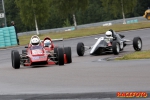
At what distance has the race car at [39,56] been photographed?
1844 cm

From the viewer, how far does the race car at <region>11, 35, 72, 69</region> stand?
18.4 metres

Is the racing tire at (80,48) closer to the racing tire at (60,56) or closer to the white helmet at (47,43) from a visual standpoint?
the white helmet at (47,43)

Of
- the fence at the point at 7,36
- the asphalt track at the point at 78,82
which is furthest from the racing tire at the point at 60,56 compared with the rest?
the fence at the point at 7,36

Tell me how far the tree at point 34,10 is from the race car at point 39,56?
35.6 meters

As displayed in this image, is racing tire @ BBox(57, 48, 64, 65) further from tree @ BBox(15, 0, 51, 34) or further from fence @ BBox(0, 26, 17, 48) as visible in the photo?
tree @ BBox(15, 0, 51, 34)

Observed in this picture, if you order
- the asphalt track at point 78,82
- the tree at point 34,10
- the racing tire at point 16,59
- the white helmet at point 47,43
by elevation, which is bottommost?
the asphalt track at point 78,82

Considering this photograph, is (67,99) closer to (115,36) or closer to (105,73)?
(105,73)

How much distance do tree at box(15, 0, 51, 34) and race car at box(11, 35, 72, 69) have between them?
117 ft

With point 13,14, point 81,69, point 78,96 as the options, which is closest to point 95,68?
point 81,69

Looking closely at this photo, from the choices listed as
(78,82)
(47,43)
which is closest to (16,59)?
(47,43)

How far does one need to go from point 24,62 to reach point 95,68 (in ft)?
13.2

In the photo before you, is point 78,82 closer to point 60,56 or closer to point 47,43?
point 60,56

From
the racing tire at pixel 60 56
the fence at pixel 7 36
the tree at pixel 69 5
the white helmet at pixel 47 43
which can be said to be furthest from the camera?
the tree at pixel 69 5

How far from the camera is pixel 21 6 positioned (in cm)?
5672
